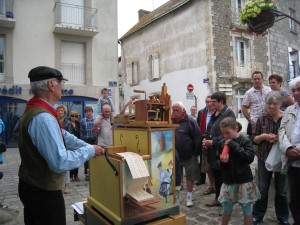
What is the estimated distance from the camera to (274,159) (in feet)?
10.7

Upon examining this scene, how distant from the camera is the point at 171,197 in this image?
3.04 metres

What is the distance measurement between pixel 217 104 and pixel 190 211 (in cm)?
167

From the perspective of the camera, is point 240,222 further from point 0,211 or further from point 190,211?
point 0,211

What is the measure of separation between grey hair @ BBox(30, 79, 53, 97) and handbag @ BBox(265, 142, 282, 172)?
249 centimetres

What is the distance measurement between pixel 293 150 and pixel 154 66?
17184 millimetres

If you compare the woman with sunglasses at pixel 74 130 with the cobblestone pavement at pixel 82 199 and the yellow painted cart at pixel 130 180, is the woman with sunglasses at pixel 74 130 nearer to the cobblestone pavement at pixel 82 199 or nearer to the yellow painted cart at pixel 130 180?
the cobblestone pavement at pixel 82 199

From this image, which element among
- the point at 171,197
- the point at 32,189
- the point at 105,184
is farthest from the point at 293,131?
the point at 32,189

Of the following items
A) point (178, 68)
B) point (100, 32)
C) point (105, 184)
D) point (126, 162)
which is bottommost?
point (105, 184)

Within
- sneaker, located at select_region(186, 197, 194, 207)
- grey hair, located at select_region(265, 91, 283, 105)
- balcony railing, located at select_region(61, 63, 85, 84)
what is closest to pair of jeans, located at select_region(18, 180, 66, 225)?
grey hair, located at select_region(265, 91, 283, 105)

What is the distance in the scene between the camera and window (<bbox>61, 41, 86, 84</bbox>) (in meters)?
14.5

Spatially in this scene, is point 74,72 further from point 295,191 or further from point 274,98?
point 295,191

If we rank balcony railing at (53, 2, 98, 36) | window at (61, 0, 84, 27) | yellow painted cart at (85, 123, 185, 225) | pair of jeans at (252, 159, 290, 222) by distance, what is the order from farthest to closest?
window at (61, 0, 84, 27)
balcony railing at (53, 2, 98, 36)
pair of jeans at (252, 159, 290, 222)
yellow painted cart at (85, 123, 185, 225)

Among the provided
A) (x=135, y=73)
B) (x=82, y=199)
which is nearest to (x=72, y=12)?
(x=135, y=73)

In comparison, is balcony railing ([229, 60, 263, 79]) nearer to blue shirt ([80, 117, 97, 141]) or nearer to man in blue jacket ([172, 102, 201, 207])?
blue shirt ([80, 117, 97, 141])
